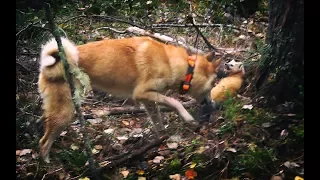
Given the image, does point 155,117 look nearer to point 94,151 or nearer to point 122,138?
point 122,138

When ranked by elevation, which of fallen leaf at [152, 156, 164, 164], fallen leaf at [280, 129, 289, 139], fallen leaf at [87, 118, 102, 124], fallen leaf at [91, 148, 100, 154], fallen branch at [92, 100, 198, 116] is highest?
fallen branch at [92, 100, 198, 116]

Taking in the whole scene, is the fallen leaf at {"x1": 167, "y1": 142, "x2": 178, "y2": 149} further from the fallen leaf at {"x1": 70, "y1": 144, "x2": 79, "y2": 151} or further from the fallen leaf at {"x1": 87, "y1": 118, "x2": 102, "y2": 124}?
the fallen leaf at {"x1": 70, "y1": 144, "x2": 79, "y2": 151}

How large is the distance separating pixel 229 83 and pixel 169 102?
429 millimetres

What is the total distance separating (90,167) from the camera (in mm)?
3057

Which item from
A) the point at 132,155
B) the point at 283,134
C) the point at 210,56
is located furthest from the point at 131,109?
the point at 283,134

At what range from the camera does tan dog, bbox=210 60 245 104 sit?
2998 mm

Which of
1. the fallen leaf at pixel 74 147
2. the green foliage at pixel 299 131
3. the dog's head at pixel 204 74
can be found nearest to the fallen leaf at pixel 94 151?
the fallen leaf at pixel 74 147

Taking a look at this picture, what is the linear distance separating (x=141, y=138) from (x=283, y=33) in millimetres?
1179

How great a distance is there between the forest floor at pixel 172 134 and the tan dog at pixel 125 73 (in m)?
0.06

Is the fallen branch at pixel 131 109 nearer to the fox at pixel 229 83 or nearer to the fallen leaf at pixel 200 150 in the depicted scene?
the fox at pixel 229 83

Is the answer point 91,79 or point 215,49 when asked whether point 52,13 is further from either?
point 215,49

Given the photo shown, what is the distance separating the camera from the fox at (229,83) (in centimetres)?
300

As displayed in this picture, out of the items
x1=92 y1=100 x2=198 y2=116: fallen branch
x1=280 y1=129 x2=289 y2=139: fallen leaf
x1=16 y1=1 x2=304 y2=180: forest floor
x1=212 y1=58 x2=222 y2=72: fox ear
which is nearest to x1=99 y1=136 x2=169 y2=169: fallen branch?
x1=16 y1=1 x2=304 y2=180: forest floor

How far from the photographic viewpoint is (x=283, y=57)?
9.70 feet
